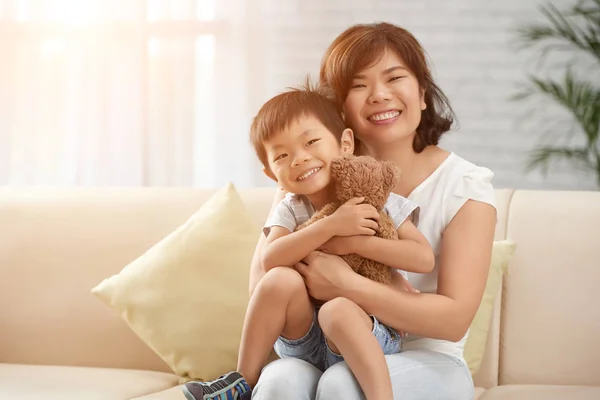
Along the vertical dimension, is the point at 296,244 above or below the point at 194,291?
above

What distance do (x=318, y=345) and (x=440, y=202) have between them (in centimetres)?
39

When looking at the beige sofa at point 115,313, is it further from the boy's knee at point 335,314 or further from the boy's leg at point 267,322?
the boy's knee at point 335,314

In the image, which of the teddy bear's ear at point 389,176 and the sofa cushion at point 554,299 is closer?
the teddy bear's ear at point 389,176

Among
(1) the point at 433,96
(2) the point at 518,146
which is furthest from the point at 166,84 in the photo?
(1) the point at 433,96

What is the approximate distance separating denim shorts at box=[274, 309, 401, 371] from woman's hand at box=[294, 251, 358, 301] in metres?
0.06

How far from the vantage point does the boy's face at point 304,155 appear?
1.50 meters

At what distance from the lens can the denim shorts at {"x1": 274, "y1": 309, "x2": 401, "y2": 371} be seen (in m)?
1.46

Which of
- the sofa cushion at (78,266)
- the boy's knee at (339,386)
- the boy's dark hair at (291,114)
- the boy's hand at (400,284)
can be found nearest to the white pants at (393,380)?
the boy's knee at (339,386)

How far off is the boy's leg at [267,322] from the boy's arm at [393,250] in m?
0.12

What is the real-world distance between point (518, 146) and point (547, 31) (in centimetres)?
59

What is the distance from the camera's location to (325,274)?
1.45 m

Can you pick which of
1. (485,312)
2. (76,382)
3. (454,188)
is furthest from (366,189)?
(76,382)

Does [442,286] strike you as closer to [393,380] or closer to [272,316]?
[393,380]

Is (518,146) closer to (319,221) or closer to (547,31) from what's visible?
(547,31)
